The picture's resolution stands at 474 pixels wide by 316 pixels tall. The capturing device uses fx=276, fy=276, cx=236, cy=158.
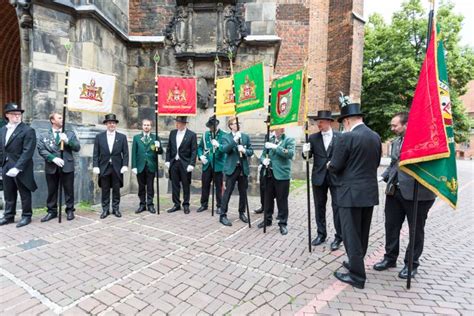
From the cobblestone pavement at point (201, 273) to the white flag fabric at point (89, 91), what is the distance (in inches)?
86.9

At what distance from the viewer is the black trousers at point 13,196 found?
488 cm

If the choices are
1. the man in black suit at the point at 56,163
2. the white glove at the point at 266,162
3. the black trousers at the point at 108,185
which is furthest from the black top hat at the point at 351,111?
the man in black suit at the point at 56,163

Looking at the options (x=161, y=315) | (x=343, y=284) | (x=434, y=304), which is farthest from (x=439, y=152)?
(x=161, y=315)

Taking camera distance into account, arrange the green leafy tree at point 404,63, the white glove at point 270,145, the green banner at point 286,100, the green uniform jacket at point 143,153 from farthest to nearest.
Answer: the green leafy tree at point 404,63 < the green uniform jacket at point 143,153 < the white glove at point 270,145 < the green banner at point 286,100

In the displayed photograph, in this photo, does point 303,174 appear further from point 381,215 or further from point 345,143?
point 345,143

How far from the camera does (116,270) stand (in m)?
3.34

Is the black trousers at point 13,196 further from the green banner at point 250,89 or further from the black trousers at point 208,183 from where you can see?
the green banner at point 250,89

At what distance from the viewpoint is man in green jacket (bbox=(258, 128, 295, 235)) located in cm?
466

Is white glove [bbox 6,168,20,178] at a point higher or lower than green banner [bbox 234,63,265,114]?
lower

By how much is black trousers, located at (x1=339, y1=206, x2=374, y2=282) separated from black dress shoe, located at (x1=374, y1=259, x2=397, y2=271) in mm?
542

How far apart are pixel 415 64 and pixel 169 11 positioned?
49.4ft

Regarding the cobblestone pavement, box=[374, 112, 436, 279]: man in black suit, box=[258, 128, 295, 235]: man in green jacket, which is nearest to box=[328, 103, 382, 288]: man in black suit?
the cobblestone pavement

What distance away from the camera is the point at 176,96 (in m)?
6.06

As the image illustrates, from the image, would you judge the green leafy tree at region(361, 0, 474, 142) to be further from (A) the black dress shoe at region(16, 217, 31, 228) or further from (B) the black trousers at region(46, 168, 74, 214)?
(A) the black dress shoe at region(16, 217, 31, 228)
